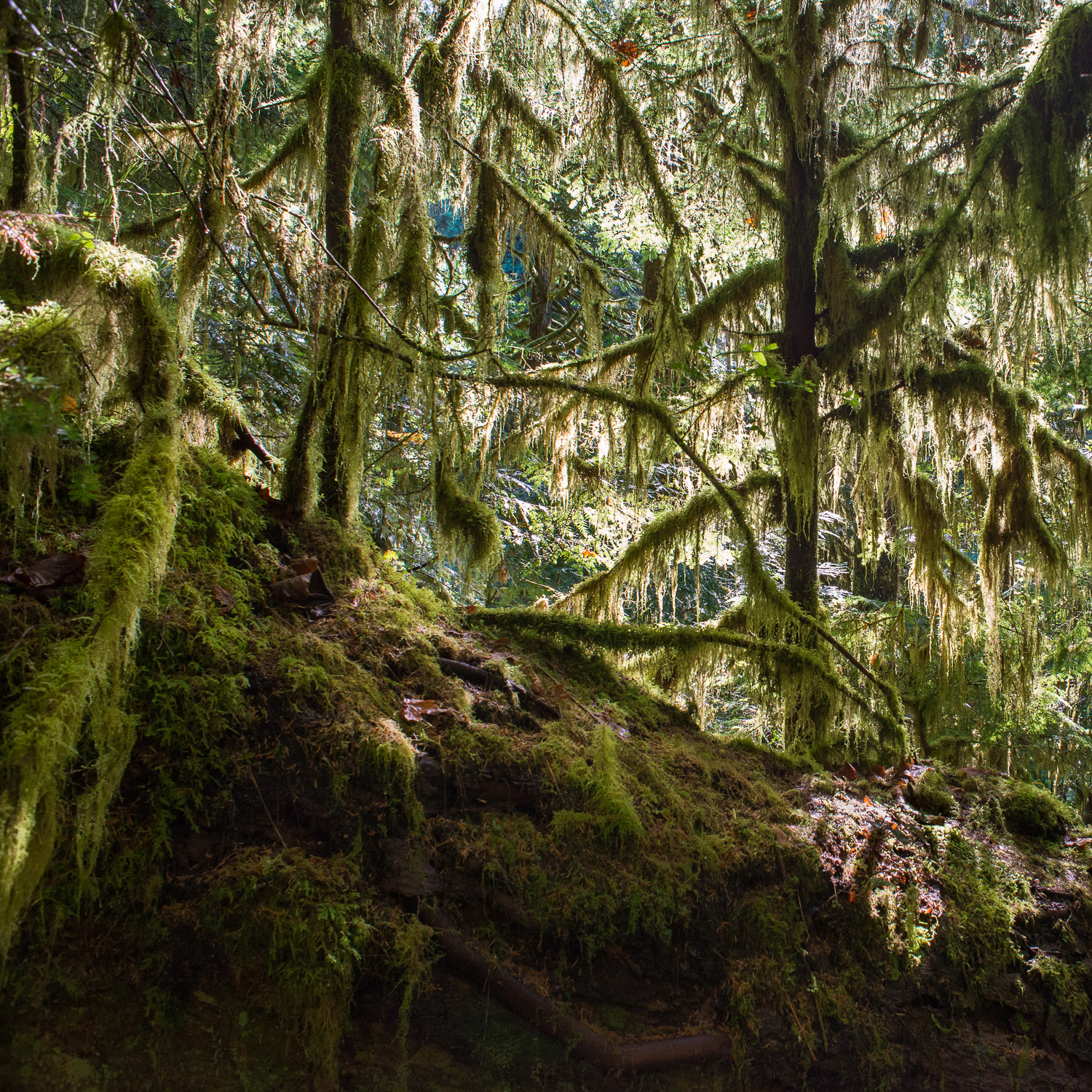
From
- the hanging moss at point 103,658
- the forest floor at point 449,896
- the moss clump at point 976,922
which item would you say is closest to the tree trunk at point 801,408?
the moss clump at point 976,922

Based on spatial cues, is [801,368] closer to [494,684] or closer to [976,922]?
[494,684]

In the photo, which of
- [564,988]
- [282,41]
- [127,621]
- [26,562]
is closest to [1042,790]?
[564,988]

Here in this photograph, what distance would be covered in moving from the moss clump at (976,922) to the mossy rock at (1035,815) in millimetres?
537

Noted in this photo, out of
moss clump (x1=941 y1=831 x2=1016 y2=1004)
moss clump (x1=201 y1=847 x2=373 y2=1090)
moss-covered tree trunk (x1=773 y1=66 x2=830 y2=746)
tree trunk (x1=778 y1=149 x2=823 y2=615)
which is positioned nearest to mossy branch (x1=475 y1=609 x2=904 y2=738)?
moss-covered tree trunk (x1=773 y1=66 x2=830 y2=746)

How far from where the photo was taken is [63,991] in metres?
2.02

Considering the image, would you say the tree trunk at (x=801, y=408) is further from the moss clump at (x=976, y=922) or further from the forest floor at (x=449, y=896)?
the forest floor at (x=449, y=896)

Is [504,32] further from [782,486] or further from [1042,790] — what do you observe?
[1042,790]

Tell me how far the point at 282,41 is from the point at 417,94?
2.32m

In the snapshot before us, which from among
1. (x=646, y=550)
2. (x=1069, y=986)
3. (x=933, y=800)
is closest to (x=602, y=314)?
(x=646, y=550)

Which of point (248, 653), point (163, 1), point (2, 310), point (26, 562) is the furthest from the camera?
point (163, 1)

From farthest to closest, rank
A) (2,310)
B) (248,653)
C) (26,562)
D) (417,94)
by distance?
(417,94), (248,653), (26,562), (2,310)

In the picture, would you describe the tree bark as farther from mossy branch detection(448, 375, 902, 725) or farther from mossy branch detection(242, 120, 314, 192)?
mossy branch detection(448, 375, 902, 725)

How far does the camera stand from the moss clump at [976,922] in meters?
3.14

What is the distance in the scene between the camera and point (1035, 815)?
12.8 feet
